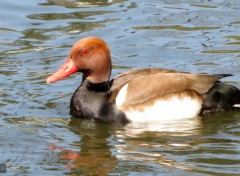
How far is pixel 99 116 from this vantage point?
11.1 meters

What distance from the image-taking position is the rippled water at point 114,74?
9570 mm

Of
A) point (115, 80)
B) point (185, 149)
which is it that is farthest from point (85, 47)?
point (185, 149)

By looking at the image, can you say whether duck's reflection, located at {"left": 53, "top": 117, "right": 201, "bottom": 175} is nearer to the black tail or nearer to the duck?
the duck

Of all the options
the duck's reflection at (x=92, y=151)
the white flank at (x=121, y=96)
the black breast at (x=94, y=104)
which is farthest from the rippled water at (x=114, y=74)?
the white flank at (x=121, y=96)

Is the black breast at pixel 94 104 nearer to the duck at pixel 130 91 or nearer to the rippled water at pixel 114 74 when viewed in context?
the duck at pixel 130 91

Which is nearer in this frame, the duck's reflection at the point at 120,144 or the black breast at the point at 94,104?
the duck's reflection at the point at 120,144

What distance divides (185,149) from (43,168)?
1.55 m

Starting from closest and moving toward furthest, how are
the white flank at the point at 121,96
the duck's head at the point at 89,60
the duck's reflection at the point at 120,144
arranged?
the duck's reflection at the point at 120,144 → the white flank at the point at 121,96 → the duck's head at the point at 89,60

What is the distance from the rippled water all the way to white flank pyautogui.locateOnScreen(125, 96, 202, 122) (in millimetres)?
124

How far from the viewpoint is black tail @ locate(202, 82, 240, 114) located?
449 inches

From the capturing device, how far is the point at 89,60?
11.2 m

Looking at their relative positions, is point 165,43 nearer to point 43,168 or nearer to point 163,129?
point 163,129

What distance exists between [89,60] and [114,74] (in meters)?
1.58

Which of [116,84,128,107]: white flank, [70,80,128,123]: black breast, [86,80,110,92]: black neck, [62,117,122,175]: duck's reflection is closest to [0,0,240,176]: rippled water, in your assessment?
[62,117,122,175]: duck's reflection
